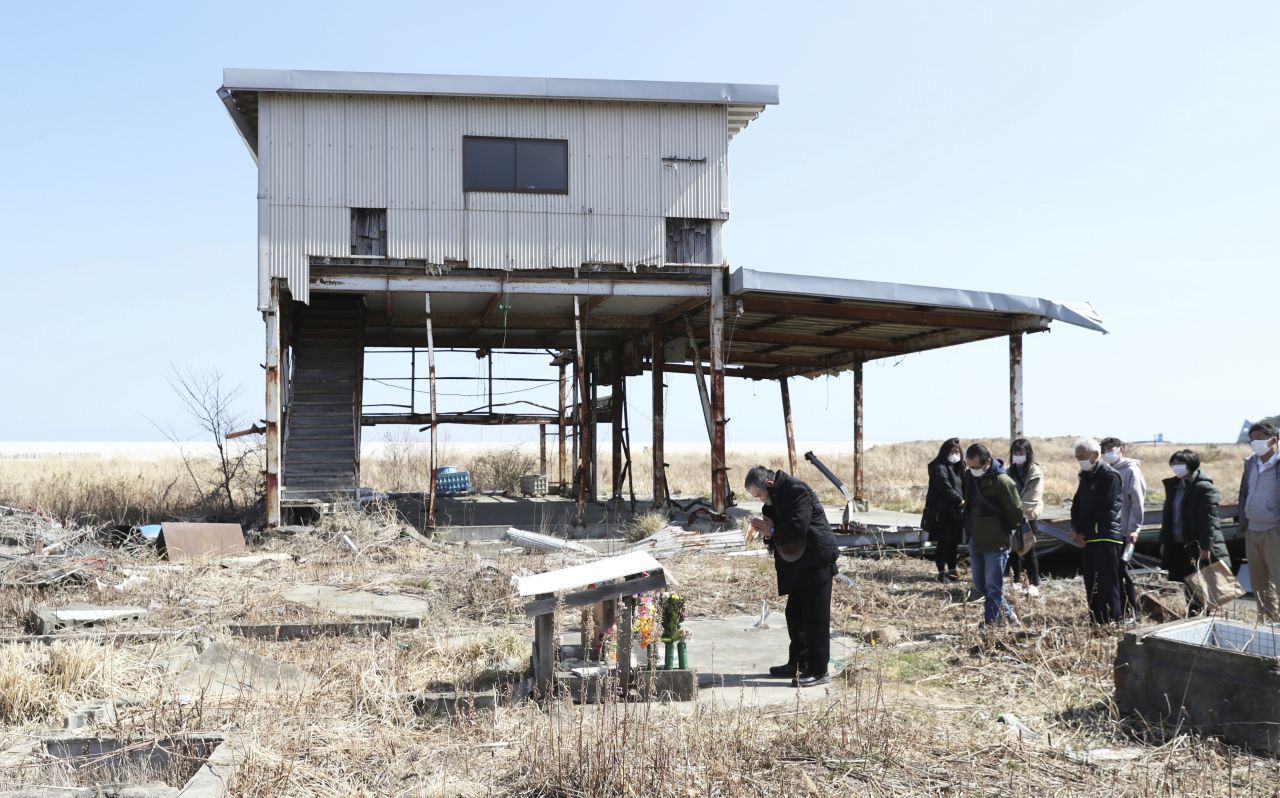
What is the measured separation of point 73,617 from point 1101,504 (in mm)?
9307

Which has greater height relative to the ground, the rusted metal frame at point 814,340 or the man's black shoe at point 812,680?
the rusted metal frame at point 814,340

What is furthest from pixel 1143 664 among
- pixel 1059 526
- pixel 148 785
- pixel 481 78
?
pixel 481 78

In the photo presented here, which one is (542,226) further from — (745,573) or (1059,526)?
(1059,526)

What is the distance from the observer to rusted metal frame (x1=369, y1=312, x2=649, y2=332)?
67.9 feet

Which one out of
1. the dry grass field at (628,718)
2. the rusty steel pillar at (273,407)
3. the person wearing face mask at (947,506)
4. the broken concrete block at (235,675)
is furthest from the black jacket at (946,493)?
the rusty steel pillar at (273,407)

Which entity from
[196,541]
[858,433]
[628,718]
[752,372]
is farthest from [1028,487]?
[752,372]

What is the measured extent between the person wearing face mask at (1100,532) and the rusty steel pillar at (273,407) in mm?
12597

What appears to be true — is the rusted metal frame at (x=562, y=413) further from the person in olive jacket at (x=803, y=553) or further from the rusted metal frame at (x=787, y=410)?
the person in olive jacket at (x=803, y=553)

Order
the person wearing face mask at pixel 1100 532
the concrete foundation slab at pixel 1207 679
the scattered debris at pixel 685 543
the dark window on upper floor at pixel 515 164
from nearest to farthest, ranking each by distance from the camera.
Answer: the concrete foundation slab at pixel 1207 679 < the person wearing face mask at pixel 1100 532 < the scattered debris at pixel 685 543 < the dark window on upper floor at pixel 515 164

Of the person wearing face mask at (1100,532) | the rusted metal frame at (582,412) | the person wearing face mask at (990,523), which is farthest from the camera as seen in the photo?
the rusted metal frame at (582,412)

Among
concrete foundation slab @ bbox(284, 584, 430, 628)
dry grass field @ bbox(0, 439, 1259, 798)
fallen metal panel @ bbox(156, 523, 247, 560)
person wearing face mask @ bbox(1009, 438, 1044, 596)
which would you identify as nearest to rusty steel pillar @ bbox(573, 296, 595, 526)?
fallen metal panel @ bbox(156, 523, 247, 560)

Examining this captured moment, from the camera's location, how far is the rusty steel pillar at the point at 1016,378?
1880cm

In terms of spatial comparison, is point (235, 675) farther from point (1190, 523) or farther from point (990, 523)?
point (1190, 523)

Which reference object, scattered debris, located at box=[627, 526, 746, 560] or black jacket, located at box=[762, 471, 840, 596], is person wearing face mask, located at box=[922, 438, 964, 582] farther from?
black jacket, located at box=[762, 471, 840, 596]
